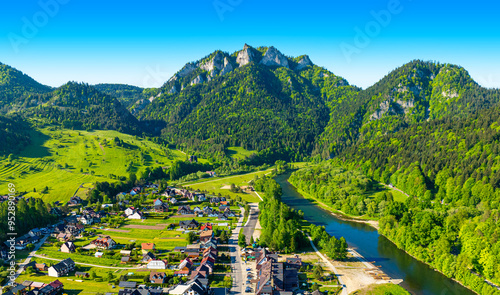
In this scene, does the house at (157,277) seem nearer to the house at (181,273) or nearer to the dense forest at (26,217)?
the house at (181,273)

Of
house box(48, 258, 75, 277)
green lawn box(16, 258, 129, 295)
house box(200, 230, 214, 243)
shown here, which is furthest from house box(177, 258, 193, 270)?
house box(48, 258, 75, 277)

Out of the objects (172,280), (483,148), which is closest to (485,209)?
(483,148)

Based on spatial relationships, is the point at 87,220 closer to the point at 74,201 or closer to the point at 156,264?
the point at 74,201

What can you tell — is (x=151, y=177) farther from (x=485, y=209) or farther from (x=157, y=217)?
(x=485, y=209)

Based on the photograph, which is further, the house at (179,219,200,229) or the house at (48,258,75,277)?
the house at (179,219,200,229)

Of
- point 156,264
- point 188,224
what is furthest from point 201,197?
point 156,264

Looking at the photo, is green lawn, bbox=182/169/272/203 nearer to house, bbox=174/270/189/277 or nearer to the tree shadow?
house, bbox=174/270/189/277

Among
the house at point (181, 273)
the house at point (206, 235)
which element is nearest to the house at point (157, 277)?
the house at point (181, 273)

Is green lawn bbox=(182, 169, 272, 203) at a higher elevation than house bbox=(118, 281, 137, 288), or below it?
higher

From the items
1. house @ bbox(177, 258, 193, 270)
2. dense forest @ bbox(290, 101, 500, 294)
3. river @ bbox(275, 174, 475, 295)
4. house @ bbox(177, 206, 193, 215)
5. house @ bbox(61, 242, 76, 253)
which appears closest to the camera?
river @ bbox(275, 174, 475, 295)
